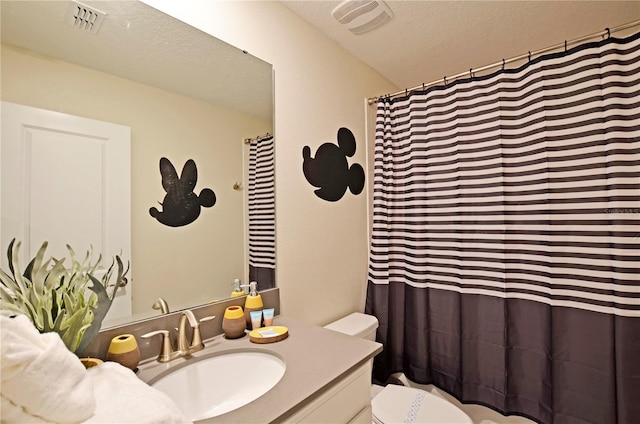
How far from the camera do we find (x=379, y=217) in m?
1.92

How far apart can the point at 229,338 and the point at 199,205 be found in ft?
1.70

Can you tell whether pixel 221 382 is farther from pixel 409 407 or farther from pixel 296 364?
pixel 409 407

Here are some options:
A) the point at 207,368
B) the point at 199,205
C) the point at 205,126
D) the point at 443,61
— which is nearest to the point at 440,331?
the point at 207,368

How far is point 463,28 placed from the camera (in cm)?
170

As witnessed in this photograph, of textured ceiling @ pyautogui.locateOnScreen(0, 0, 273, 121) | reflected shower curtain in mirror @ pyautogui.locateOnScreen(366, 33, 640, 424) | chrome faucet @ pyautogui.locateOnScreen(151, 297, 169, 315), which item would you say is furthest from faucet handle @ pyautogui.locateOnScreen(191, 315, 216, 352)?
reflected shower curtain in mirror @ pyautogui.locateOnScreen(366, 33, 640, 424)

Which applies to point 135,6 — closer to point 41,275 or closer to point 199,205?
point 199,205

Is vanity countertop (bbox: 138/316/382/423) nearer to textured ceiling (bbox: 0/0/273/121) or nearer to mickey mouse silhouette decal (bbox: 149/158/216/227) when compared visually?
mickey mouse silhouette decal (bbox: 149/158/216/227)

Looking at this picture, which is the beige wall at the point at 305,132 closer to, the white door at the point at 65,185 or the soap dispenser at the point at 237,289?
the soap dispenser at the point at 237,289

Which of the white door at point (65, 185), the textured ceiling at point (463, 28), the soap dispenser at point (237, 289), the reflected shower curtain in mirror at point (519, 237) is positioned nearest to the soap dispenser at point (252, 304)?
the soap dispenser at point (237, 289)

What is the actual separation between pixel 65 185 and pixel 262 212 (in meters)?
0.70

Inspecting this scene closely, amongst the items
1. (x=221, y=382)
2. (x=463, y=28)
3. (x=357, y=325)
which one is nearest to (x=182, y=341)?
(x=221, y=382)

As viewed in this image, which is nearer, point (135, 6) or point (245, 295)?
point (135, 6)

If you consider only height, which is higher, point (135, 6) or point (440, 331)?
point (135, 6)

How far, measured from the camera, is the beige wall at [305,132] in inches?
52.4
